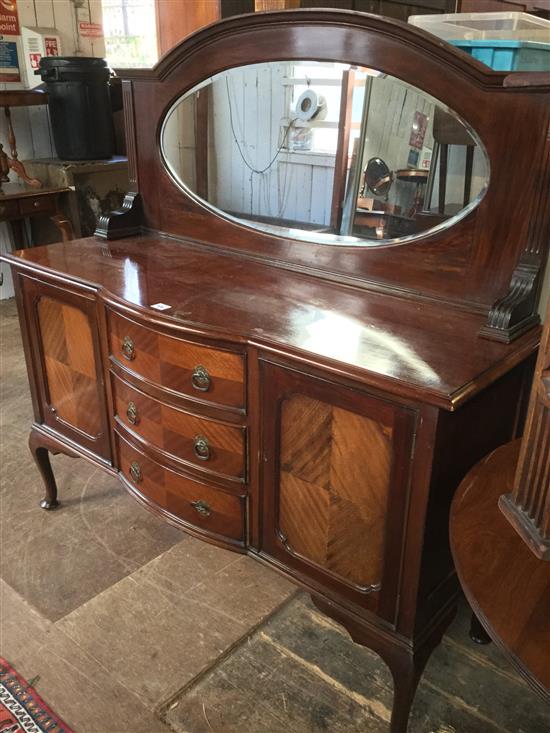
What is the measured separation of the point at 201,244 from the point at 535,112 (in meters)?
0.95

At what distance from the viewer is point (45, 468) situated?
204 centimetres

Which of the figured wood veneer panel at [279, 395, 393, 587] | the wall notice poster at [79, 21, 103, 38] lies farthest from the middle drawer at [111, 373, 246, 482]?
the wall notice poster at [79, 21, 103, 38]

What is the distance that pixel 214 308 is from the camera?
1.40m

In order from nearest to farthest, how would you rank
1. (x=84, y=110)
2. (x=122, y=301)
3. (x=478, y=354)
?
(x=478, y=354) < (x=122, y=301) < (x=84, y=110)

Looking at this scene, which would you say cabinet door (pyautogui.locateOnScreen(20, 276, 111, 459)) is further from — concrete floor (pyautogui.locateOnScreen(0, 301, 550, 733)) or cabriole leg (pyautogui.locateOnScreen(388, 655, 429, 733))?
cabriole leg (pyautogui.locateOnScreen(388, 655, 429, 733))

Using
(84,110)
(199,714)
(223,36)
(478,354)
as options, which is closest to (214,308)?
(478,354)

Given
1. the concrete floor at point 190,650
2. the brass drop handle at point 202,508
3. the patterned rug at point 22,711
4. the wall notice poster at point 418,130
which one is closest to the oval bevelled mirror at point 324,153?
the wall notice poster at point 418,130

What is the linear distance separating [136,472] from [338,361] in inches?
28.6

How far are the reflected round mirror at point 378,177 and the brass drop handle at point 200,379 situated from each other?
22.1 inches

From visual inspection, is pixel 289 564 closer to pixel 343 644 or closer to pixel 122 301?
pixel 343 644

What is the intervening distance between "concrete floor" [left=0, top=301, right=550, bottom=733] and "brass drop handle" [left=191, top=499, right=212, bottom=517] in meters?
0.35

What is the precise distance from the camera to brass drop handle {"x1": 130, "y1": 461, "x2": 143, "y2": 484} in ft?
5.32

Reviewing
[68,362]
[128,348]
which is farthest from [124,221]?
[128,348]

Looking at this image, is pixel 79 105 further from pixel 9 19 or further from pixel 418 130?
pixel 418 130
